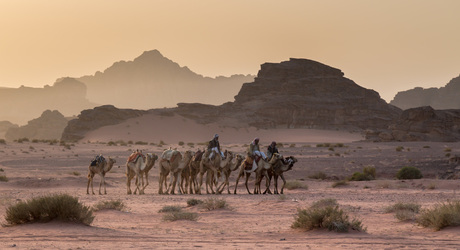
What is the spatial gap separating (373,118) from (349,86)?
12.7 m

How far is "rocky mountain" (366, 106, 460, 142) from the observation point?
241ft

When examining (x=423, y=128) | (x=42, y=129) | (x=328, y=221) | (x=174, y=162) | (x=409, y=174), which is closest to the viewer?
(x=328, y=221)


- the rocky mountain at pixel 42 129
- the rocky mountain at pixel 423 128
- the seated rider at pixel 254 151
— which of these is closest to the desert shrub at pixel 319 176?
the seated rider at pixel 254 151

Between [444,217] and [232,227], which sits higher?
[444,217]

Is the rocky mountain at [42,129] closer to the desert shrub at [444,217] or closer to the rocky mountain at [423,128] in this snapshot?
the rocky mountain at [423,128]

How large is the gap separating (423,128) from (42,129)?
8174 centimetres

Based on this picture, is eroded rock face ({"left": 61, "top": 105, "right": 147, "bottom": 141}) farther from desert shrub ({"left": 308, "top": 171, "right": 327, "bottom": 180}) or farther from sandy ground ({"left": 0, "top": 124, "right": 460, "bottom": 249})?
sandy ground ({"left": 0, "top": 124, "right": 460, "bottom": 249})

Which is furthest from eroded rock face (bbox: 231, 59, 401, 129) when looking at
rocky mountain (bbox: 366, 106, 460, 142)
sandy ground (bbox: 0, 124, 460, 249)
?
sandy ground (bbox: 0, 124, 460, 249)

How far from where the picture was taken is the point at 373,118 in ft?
372

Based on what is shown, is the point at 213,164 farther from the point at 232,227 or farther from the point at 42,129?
the point at 42,129

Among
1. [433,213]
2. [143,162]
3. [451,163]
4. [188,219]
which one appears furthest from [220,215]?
[451,163]

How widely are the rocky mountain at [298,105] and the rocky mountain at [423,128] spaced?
30305 mm

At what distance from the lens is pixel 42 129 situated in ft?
415

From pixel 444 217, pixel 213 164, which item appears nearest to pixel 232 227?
pixel 444 217
